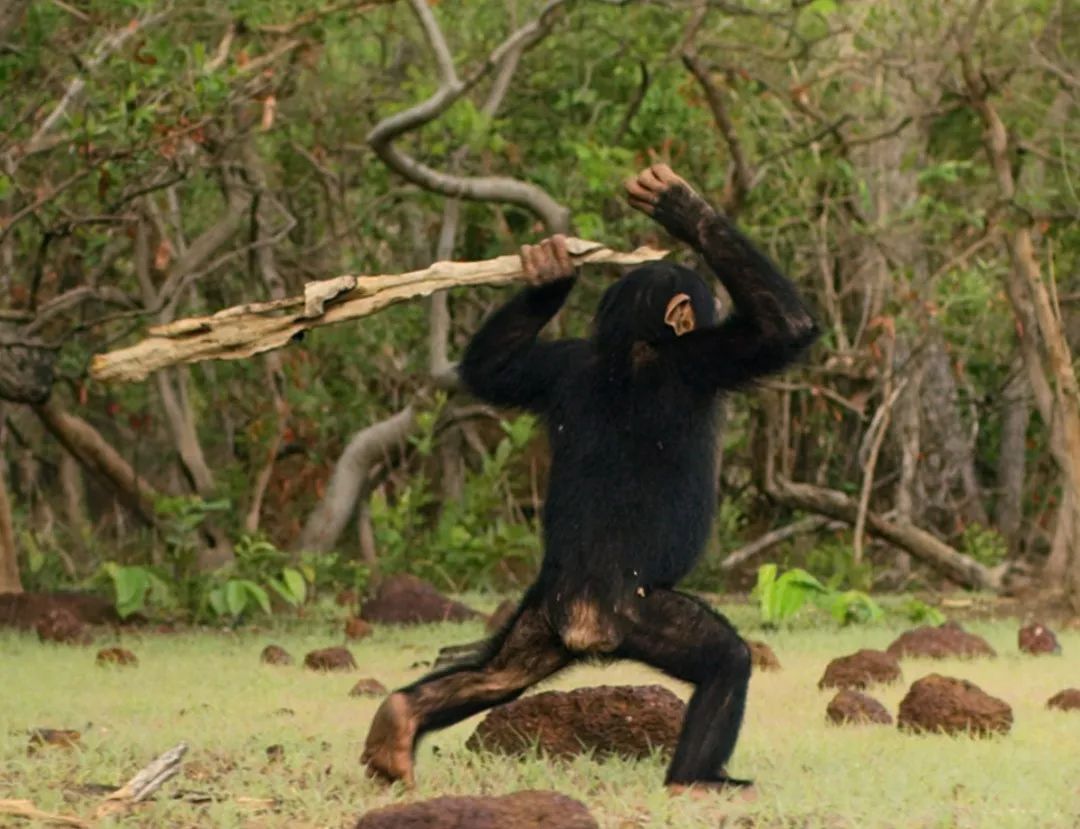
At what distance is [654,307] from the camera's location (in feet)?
18.0

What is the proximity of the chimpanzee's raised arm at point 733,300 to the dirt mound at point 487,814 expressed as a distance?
161 cm

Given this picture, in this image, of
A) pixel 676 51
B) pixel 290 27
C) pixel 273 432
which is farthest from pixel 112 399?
pixel 676 51

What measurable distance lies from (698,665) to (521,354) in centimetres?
109

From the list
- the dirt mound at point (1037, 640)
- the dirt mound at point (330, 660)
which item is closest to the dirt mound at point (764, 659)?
the dirt mound at point (1037, 640)

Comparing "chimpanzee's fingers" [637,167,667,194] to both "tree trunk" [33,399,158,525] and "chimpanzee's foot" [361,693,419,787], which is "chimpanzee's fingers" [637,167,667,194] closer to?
"chimpanzee's foot" [361,693,419,787]

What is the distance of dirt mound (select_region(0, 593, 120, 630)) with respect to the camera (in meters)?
10.2

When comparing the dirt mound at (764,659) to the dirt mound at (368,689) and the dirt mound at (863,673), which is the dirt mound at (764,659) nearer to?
the dirt mound at (863,673)

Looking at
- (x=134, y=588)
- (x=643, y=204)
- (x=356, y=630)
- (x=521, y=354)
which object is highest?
(x=643, y=204)

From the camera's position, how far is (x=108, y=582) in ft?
36.7

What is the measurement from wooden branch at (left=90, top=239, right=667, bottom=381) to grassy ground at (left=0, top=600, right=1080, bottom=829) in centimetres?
114

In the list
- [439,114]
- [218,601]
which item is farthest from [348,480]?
[439,114]

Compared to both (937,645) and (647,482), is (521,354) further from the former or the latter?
(937,645)

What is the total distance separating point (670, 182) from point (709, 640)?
129 centimetres

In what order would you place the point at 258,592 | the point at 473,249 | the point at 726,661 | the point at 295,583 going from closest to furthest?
the point at 726,661, the point at 258,592, the point at 295,583, the point at 473,249
